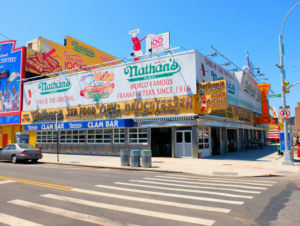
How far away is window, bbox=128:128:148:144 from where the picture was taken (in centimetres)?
2265

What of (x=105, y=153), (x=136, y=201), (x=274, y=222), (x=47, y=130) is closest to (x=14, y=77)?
(x=47, y=130)

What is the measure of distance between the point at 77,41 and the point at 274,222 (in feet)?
145

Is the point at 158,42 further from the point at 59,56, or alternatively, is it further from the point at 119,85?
the point at 59,56

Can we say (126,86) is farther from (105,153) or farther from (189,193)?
(189,193)

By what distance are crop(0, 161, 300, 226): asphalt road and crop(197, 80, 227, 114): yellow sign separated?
9.92m

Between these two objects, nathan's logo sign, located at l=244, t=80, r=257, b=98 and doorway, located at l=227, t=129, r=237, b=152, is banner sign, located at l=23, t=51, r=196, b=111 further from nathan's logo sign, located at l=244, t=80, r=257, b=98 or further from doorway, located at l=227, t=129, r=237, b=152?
nathan's logo sign, located at l=244, t=80, r=257, b=98

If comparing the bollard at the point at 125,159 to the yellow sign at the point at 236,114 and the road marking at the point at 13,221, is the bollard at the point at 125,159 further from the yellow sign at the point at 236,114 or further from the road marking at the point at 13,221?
the road marking at the point at 13,221

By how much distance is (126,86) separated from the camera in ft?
78.7

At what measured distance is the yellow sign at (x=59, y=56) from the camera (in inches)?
1347

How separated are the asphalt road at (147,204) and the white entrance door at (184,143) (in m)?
11.1

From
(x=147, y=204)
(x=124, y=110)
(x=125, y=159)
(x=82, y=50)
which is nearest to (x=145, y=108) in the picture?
(x=124, y=110)

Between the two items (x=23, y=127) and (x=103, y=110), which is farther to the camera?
(x=23, y=127)

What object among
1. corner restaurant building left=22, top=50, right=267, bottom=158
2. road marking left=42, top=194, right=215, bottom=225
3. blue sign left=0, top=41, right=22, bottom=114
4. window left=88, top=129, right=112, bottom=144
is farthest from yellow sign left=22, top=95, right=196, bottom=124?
road marking left=42, top=194, right=215, bottom=225

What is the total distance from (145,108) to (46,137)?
1493 cm
